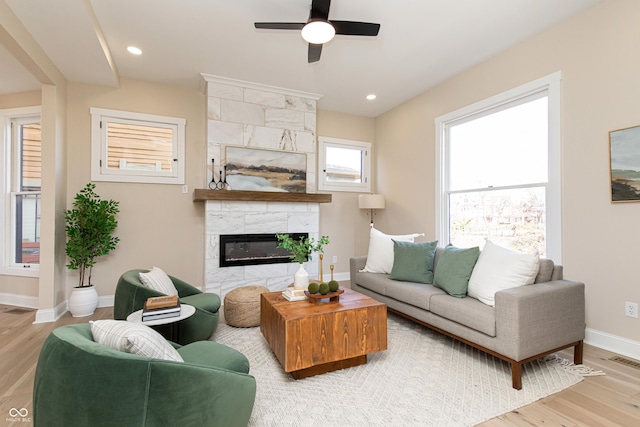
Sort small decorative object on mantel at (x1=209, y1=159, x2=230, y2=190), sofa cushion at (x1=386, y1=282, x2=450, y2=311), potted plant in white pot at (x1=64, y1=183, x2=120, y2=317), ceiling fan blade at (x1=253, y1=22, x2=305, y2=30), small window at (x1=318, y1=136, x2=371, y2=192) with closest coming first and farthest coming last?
ceiling fan blade at (x1=253, y1=22, x2=305, y2=30)
sofa cushion at (x1=386, y1=282, x2=450, y2=311)
potted plant in white pot at (x1=64, y1=183, x2=120, y2=317)
small decorative object on mantel at (x1=209, y1=159, x2=230, y2=190)
small window at (x1=318, y1=136, x2=371, y2=192)

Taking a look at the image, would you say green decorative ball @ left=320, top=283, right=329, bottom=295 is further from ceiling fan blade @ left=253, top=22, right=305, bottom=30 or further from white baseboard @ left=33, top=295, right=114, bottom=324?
white baseboard @ left=33, top=295, right=114, bottom=324

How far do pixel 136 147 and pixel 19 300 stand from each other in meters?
2.50

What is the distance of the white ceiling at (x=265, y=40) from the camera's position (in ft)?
8.52

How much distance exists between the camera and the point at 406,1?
256 cm

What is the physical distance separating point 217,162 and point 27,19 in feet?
6.98

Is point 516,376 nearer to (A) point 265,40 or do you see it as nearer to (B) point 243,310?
(B) point 243,310

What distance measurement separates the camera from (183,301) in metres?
2.70

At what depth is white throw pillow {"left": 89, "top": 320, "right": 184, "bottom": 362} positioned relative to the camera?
1.15 m

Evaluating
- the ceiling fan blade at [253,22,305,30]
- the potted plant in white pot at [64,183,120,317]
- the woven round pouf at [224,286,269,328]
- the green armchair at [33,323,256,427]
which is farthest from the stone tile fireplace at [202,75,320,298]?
the green armchair at [33,323,256,427]

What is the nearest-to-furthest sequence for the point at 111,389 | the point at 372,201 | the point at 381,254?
the point at 111,389, the point at 381,254, the point at 372,201

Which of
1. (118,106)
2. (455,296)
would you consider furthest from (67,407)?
(118,106)

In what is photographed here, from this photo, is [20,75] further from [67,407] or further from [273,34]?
[67,407]

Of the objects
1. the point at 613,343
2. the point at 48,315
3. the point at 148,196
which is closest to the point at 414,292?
the point at 613,343

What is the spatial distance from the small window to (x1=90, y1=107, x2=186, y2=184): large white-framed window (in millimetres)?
2223
